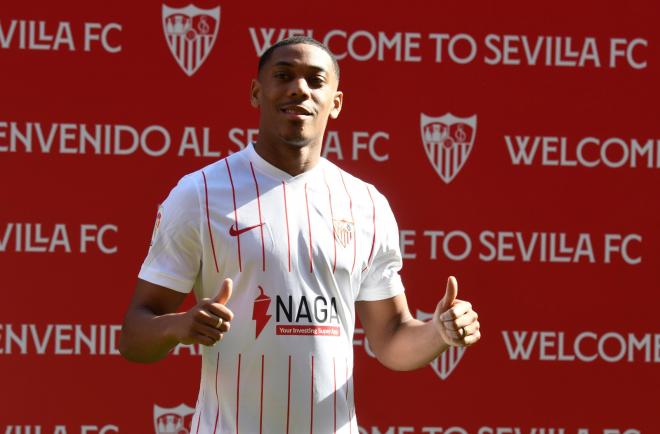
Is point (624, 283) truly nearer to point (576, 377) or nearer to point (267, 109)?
point (576, 377)

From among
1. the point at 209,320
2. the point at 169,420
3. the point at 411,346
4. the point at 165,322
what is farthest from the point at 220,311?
the point at 169,420

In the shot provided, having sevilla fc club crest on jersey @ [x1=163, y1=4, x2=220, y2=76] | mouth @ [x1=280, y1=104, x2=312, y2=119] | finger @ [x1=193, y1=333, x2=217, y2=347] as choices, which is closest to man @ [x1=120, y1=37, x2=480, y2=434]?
mouth @ [x1=280, y1=104, x2=312, y2=119]

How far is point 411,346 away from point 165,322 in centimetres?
51

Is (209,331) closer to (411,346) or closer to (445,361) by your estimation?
(411,346)

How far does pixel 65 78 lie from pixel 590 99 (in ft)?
5.28

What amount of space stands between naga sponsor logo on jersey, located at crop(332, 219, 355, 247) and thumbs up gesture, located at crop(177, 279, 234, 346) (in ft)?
1.10

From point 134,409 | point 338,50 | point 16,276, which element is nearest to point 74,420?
point 134,409

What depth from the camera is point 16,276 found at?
294cm

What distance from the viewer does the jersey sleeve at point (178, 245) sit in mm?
1824

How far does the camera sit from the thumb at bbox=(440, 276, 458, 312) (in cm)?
179

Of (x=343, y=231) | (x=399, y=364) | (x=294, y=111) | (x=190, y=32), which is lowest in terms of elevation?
(x=399, y=364)

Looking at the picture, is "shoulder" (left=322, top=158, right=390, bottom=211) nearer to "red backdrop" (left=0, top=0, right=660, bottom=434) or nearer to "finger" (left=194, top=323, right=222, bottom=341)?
"finger" (left=194, top=323, right=222, bottom=341)

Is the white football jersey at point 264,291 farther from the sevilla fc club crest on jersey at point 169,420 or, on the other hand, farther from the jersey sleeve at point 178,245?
the sevilla fc club crest on jersey at point 169,420

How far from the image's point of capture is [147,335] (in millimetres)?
1772
